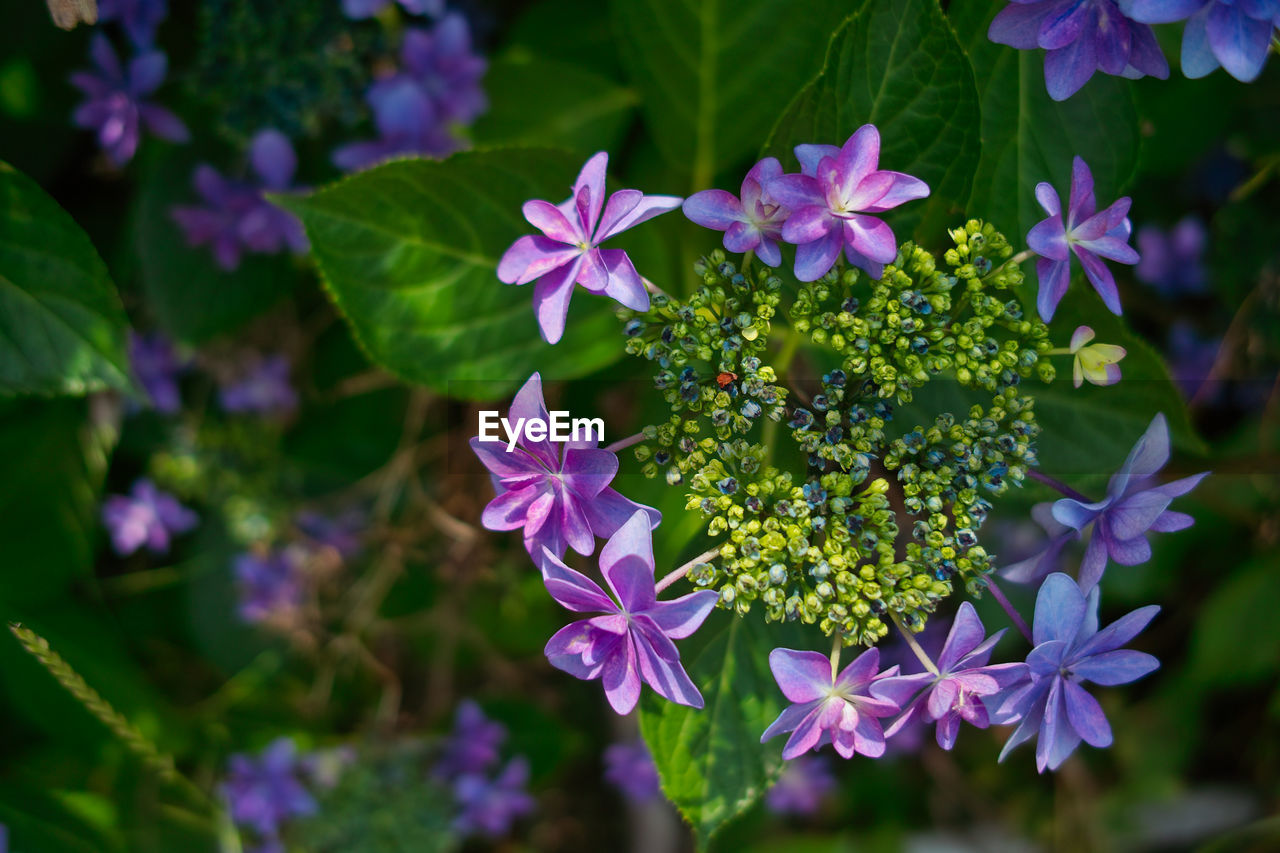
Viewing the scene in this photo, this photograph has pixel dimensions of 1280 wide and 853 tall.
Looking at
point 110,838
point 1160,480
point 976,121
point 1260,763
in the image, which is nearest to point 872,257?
point 976,121

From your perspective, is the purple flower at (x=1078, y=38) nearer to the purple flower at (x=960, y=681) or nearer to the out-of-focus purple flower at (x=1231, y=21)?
the out-of-focus purple flower at (x=1231, y=21)

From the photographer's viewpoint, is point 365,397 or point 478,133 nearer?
point 478,133

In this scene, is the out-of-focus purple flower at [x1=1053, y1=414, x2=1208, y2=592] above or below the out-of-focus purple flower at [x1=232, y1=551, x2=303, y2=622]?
above

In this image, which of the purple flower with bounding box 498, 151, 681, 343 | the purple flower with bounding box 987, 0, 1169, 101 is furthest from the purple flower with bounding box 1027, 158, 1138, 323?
the purple flower with bounding box 498, 151, 681, 343

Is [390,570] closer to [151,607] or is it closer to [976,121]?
[151,607]

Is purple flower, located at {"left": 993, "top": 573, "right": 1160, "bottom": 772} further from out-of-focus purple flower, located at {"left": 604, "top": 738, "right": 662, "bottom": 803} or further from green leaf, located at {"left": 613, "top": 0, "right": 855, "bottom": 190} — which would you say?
out-of-focus purple flower, located at {"left": 604, "top": 738, "right": 662, "bottom": 803}

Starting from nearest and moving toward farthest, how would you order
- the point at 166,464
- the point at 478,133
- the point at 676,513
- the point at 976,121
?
the point at 976,121, the point at 676,513, the point at 478,133, the point at 166,464

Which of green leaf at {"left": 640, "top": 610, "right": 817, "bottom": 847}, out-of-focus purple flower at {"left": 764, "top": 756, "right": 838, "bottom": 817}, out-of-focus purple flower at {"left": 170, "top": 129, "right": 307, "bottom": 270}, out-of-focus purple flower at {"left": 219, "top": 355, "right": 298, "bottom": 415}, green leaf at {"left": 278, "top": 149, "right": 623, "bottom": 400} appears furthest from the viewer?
out-of-focus purple flower at {"left": 764, "top": 756, "right": 838, "bottom": 817}

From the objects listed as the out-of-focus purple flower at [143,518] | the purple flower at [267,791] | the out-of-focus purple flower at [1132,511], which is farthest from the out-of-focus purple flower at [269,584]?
the out-of-focus purple flower at [1132,511]
